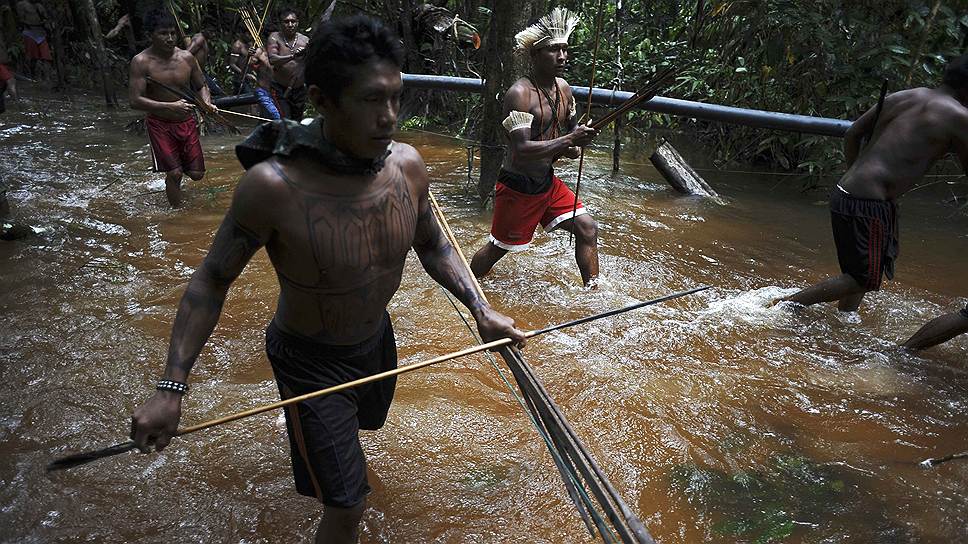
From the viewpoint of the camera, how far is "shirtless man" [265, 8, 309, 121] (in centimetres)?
829

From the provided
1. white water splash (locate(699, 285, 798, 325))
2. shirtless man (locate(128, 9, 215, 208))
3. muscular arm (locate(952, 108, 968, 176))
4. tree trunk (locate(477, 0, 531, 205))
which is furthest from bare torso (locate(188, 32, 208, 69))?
muscular arm (locate(952, 108, 968, 176))

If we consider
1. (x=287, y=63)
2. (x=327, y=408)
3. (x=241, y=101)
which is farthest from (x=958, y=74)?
(x=241, y=101)

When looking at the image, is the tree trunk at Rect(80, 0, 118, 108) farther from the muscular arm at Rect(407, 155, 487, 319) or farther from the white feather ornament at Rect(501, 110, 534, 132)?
the muscular arm at Rect(407, 155, 487, 319)

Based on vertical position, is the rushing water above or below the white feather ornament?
below

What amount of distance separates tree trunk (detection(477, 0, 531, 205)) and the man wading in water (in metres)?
3.94

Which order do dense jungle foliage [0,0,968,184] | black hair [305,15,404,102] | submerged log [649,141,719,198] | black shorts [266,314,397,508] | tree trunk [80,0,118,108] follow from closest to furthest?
black hair [305,15,404,102] → black shorts [266,314,397,508] → dense jungle foliage [0,0,968,184] → submerged log [649,141,719,198] → tree trunk [80,0,118,108]

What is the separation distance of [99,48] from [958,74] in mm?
12207

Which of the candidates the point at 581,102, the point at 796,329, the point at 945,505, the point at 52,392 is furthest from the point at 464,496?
the point at 581,102

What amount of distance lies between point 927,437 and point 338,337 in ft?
8.96

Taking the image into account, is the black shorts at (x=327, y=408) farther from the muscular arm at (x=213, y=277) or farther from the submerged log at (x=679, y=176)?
the submerged log at (x=679, y=176)

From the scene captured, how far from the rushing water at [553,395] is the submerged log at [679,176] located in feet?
3.91

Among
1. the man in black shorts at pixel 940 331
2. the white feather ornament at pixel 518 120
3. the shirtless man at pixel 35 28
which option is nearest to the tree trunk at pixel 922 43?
the man in black shorts at pixel 940 331

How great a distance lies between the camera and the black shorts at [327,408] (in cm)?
201

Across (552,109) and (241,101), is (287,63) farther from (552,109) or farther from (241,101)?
(552,109)
